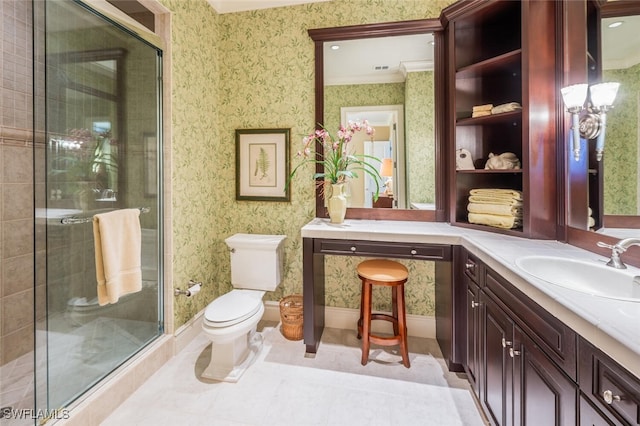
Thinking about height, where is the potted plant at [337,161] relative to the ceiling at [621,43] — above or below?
below

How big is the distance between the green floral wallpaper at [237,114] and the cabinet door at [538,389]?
49.9 inches

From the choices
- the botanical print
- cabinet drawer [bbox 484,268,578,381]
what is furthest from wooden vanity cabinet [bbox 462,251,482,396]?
the botanical print

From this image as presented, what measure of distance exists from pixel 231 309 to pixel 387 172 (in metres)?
1.55

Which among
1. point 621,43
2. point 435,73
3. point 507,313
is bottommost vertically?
point 507,313

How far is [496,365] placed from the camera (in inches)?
50.7

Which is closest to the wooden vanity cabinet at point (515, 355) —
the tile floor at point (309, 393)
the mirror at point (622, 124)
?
the tile floor at point (309, 393)

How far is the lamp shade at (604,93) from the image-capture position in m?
1.28

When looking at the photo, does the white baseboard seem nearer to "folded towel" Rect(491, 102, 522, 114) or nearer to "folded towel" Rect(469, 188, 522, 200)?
"folded towel" Rect(469, 188, 522, 200)

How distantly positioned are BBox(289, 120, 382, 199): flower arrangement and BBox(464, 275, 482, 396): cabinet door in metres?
1.03

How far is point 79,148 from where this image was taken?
5.22 feet

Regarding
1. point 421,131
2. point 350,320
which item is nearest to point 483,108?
point 421,131

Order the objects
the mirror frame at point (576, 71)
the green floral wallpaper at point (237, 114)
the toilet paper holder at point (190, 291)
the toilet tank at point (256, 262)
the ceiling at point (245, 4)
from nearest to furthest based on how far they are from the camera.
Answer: the mirror frame at point (576, 71)
the toilet paper holder at point (190, 291)
the green floral wallpaper at point (237, 114)
the toilet tank at point (256, 262)
the ceiling at point (245, 4)

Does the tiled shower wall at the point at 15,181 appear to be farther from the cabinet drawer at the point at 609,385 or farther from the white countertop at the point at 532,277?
the cabinet drawer at the point at 609,385

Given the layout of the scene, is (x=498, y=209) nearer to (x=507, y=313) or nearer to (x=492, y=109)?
(x=492, y=109)
